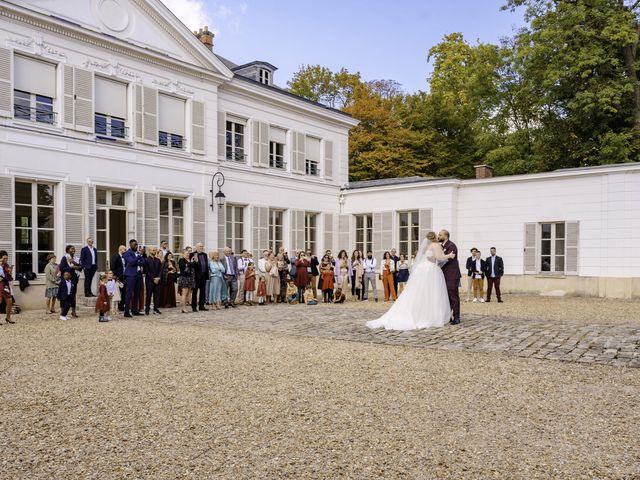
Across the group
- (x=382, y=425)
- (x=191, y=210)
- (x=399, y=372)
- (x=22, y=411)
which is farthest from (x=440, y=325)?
(x=191, y=210)

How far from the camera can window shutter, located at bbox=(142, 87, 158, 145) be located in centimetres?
1609

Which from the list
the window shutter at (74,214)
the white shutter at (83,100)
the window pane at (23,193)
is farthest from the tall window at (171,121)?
the window pane at (23,193)

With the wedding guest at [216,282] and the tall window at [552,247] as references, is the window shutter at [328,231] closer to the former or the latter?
the tall window at [552,247]

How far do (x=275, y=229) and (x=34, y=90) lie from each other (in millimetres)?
9326

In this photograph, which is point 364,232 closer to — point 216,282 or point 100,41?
point 216,282

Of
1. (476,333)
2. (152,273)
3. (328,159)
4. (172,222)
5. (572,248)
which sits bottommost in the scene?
(476,333)

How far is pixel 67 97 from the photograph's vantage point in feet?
46.6

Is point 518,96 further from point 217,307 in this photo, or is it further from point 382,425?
point 382,425

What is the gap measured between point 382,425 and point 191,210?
13632mm

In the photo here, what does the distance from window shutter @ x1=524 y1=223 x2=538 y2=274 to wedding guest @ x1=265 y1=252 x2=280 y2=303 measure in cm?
846

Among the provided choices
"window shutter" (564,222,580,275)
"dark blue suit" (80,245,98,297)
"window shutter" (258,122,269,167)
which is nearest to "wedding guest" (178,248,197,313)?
"dark blue suit" (80,245,98,297)

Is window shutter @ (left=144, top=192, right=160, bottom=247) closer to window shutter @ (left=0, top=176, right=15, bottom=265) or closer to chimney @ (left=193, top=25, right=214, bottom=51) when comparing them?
window shutter @ (left=0, top=176, right=15, bottom=265)

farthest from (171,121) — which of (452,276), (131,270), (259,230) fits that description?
(452,276)

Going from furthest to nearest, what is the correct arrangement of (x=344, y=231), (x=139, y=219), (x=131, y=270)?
1. (x=344, y=231)
2. (x=139, y=219)
3. (x=131, y=270)
